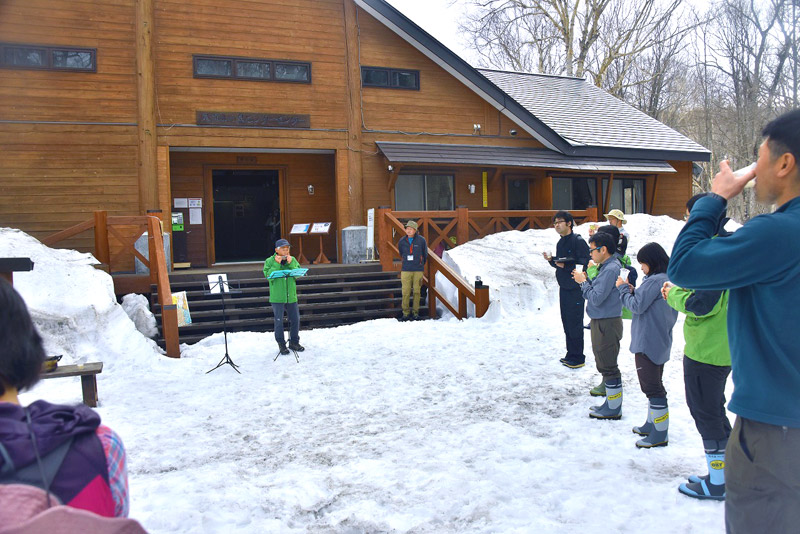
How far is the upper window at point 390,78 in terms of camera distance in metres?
14.4

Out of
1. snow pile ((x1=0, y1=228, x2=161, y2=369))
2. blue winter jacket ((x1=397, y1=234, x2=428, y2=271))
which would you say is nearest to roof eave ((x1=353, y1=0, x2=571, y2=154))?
blue winter jacket ((x1=397, y1=234, x2=428, y2=271))

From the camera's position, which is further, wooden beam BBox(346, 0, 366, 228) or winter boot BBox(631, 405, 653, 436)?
wooden beam BBox(346, 0, 366, 228)

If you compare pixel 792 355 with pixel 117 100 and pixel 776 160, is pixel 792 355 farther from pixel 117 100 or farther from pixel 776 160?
pixel 117 100

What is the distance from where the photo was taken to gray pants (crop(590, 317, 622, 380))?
496cm

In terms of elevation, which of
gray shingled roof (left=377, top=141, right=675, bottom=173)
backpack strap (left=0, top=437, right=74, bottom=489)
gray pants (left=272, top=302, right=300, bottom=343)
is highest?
gray shingled roof (left=377, top=141, right=675, bottom=173)

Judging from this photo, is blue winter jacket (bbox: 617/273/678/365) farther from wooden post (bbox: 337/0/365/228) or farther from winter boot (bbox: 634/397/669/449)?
wooden post (bbox: 337/0/365/228)

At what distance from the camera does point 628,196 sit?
17.8 meters

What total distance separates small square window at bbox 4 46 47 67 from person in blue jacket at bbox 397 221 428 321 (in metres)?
8.70

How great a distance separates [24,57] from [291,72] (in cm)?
557

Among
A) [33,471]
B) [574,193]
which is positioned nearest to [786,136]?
[33,471]

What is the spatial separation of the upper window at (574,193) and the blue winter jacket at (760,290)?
15406 millimetres

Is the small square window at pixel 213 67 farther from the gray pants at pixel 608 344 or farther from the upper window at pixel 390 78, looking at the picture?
the gray pants at pixel 608 344

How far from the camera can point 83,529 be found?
3.77 ft

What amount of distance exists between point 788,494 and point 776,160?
3.49 ft
